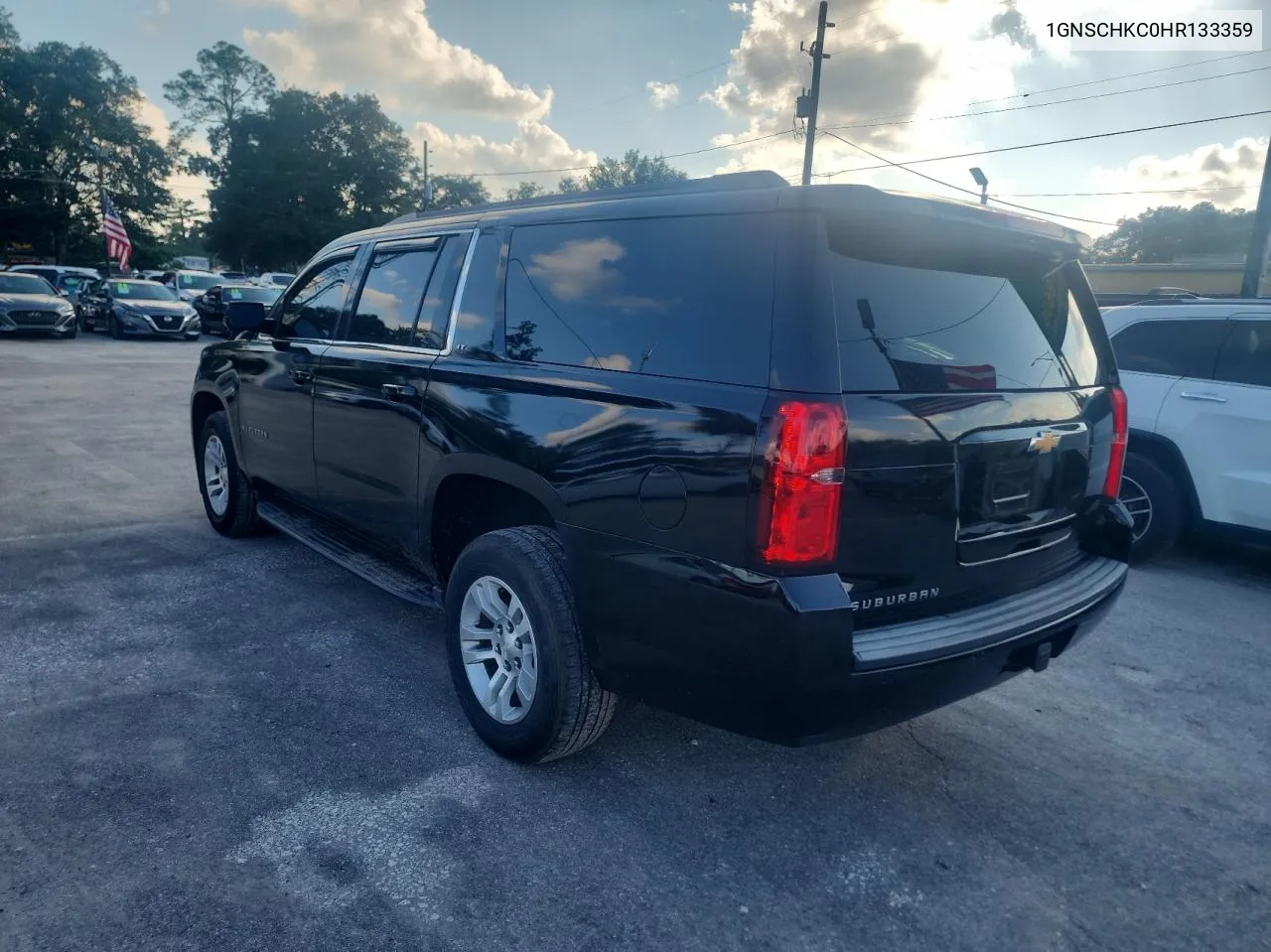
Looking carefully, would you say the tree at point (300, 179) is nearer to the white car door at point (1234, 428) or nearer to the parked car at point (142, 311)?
the parked car at point (142, 311)

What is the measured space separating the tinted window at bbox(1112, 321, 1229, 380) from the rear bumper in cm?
384

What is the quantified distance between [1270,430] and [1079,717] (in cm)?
283

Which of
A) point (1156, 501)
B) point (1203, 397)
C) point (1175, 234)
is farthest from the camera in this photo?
point (1175, 234)

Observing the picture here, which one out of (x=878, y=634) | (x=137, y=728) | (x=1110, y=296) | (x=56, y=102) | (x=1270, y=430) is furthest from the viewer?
(x=56, y=102)

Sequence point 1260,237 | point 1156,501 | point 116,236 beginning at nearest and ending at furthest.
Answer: point 1156,501 < point 1260,237 < point 116,236

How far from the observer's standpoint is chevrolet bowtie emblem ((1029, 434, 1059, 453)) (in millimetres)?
2758

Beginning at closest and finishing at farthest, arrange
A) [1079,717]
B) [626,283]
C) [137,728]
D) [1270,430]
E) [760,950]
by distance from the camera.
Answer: [760,950] < [626,283] < [137,728] < [1079,717] < [1270,430]

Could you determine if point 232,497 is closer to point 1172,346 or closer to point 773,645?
point 773,645

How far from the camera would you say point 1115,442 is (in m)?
3.38

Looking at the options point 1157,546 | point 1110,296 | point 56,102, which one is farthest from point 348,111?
point 1157,546

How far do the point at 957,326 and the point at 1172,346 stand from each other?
4.18 metres

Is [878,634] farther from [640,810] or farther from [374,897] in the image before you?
[374,897]

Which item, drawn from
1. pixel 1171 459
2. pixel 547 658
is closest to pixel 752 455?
pixel 547 658

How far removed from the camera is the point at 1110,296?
13758 mm
